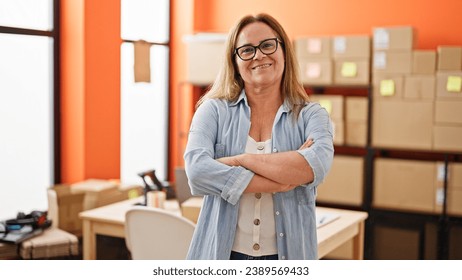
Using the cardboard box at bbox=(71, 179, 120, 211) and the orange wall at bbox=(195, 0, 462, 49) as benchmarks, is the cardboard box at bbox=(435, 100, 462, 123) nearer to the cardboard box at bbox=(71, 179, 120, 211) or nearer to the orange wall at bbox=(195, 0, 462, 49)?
the orange wall at bbox=(195, 0, 462, 49)

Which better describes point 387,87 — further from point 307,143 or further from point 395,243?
point 307,143

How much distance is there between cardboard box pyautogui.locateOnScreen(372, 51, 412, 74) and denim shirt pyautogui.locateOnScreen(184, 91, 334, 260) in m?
2.63

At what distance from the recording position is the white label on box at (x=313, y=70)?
14.1 ft

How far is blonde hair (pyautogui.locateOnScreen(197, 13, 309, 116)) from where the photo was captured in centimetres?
160

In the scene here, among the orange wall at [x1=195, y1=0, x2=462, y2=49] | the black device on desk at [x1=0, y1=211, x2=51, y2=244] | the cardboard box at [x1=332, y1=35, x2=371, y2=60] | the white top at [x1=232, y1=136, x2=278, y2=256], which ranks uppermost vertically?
the orange wall at [x1=195, y1=0, x2=462, y2=49]

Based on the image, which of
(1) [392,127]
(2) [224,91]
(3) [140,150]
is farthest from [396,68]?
(2) [224,91]

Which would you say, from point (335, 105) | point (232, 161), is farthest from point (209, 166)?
point (335, 105)

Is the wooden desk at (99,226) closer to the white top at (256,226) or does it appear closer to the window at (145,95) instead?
the white top at (256,226)

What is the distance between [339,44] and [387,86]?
0.47m

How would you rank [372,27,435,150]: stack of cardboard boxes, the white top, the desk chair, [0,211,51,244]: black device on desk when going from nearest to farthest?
the white top, the desk chair, [0,211,51,244]: black device on desk, [372,27,435,150]: stack of cardboard boxes

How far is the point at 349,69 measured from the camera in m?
4.21

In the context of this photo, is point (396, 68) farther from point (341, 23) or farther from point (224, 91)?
point (224, 91)

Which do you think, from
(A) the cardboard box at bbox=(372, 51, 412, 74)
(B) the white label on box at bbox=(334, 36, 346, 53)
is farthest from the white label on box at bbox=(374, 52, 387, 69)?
(B) the white label on box at bbox=(334, 36, 346, 53)

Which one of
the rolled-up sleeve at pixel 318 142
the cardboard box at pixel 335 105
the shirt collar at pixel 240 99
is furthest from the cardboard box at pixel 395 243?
the shirt collar at pixel 240 99
